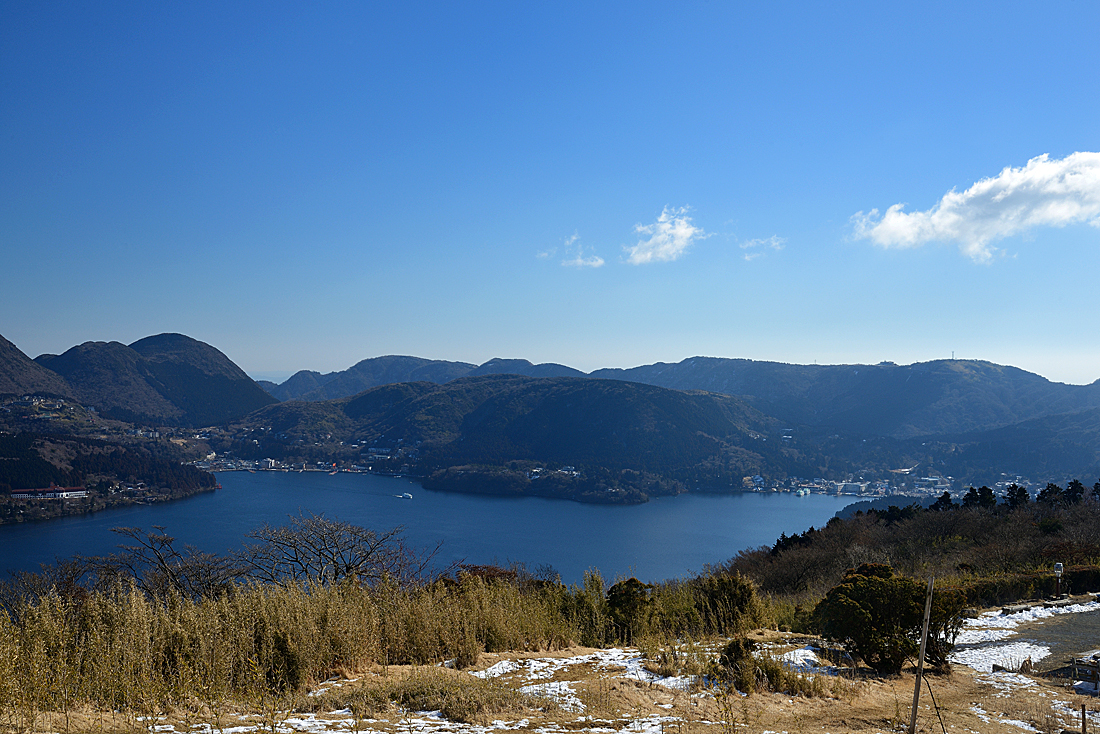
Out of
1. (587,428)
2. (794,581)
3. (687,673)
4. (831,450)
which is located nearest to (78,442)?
(587,428)

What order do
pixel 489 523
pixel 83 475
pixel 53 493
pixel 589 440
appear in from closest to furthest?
1. pixel 53 493
2. pixel 489 523
3. pixel 83 475
4. pixel 589 440

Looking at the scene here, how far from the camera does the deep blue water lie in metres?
70.1

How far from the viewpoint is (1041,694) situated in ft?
17.5

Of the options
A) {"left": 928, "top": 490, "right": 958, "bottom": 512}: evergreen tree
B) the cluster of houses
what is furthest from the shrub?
the cluster of houses

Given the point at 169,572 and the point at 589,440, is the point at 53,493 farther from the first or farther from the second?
the point at 589,440

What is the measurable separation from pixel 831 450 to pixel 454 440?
10648 cm

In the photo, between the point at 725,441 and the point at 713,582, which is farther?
the point at 725,441

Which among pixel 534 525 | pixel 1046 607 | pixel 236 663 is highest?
pixel 236 663

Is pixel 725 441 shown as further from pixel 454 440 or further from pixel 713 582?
pixel 713 582

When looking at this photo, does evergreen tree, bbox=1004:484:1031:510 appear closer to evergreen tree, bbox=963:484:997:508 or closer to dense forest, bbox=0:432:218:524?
evergreen tree, bbox=963:484:997:508

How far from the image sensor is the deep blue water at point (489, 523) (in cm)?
7012

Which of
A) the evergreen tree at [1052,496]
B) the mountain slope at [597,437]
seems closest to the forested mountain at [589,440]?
the mountain slope at [597,437]

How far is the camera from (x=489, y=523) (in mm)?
94875


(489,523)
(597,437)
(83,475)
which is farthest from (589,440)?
(83,475)
